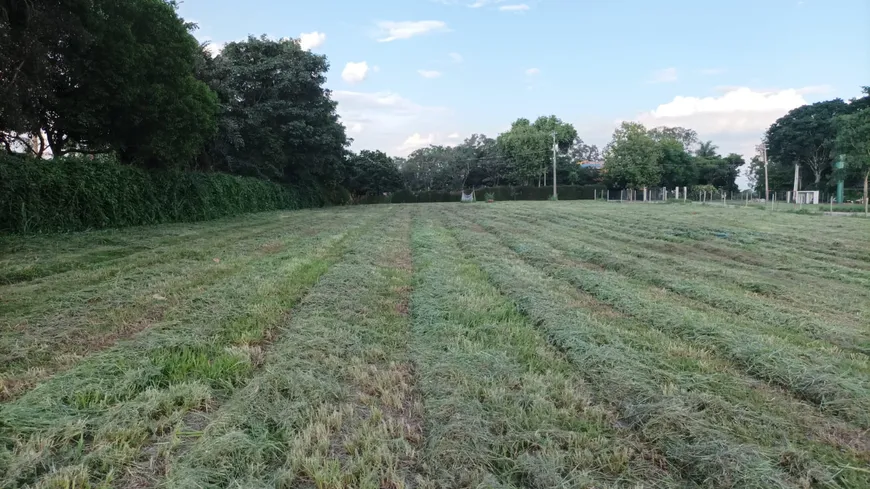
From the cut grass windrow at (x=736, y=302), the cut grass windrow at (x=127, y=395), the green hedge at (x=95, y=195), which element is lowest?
the cut grass windrow at (x=736, y=302)

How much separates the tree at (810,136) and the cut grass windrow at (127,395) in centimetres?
5964

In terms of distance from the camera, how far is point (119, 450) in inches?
81.6

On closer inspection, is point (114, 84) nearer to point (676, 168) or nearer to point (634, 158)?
point (634, 158)

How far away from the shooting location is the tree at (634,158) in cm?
5103

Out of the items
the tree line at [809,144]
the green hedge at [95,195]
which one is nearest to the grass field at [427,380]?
the green hedge at [95,195]

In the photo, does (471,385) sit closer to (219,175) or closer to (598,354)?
(598,354)

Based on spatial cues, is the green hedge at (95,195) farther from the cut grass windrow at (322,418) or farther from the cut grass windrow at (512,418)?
the cut grass windrow at (512,418)

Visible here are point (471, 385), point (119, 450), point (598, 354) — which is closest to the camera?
point (119, 450)

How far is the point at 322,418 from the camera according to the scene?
2.44m

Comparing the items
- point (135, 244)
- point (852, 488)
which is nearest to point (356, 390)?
point (852, 488)

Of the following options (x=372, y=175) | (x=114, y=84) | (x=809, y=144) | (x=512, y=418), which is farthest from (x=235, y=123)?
(x=809, y=144)

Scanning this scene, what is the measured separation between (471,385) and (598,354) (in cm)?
108

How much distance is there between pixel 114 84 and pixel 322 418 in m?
13.1

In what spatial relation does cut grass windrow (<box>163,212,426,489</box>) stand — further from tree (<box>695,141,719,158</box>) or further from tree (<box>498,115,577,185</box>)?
tree (<box>695,141,719,158</box>)
